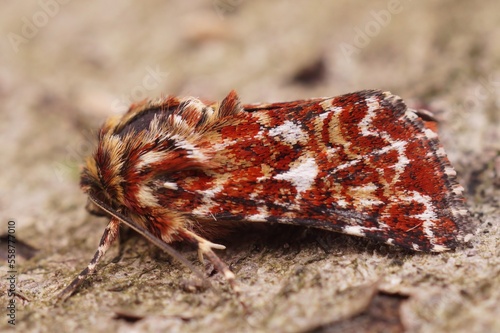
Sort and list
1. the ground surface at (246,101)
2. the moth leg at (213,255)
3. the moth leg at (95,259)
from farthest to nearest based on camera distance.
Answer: the moth leg at (95,259) → the moth leg at (213,255) → the ground surface at (246,101)

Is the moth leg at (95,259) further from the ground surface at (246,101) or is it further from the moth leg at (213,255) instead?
the moth leg at (213,255)

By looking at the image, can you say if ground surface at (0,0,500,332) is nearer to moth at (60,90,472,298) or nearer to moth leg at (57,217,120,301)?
moth leg at (57,217,120,301)

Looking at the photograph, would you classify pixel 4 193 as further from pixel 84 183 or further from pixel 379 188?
pixel 379 188

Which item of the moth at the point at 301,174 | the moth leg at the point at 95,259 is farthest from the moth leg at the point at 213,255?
the moth leg at the point at 95,259

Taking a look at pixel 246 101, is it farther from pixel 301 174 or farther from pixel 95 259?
pixel 95 259

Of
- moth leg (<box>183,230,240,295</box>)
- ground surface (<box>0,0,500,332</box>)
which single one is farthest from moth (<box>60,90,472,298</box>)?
ground surface (<box>0,0,500,332</box>)
